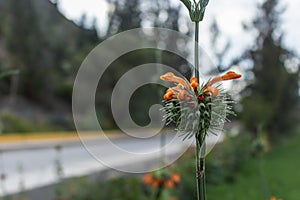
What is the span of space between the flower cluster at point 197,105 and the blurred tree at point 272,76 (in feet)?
24.2

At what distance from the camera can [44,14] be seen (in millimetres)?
13523

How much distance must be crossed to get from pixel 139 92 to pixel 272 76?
311cm

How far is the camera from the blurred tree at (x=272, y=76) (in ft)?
27.5

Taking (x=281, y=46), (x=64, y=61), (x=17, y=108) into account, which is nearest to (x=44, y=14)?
(x=64, y=61)

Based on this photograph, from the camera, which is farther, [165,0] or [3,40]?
[3,40]

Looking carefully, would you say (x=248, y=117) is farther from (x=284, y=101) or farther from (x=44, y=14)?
(x=44, y=14)

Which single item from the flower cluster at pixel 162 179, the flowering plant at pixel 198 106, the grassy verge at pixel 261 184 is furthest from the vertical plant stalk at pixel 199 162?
the grassy verge at pixel 261 184

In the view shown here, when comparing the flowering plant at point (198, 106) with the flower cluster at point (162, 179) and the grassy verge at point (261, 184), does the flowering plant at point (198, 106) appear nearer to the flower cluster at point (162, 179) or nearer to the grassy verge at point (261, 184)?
the flower cluster at point (162, 179)

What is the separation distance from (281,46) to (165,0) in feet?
21.7

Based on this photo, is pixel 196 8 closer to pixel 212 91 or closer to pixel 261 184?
pixel 212 91

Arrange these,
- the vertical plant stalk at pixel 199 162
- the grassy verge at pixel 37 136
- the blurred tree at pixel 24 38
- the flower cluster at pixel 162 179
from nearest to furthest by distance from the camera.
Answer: the vertical plant stalk at pixel 199 162 < the flower cluster at pixel 162 179 < the grassy verge at pixel 37 136 < the blurred tree at pixel 24 38

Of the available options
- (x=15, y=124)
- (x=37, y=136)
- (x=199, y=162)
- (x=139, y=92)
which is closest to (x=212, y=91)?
(x=199, y=162)

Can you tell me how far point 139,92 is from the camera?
28.4 feet

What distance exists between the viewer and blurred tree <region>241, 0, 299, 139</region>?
27.5ft
